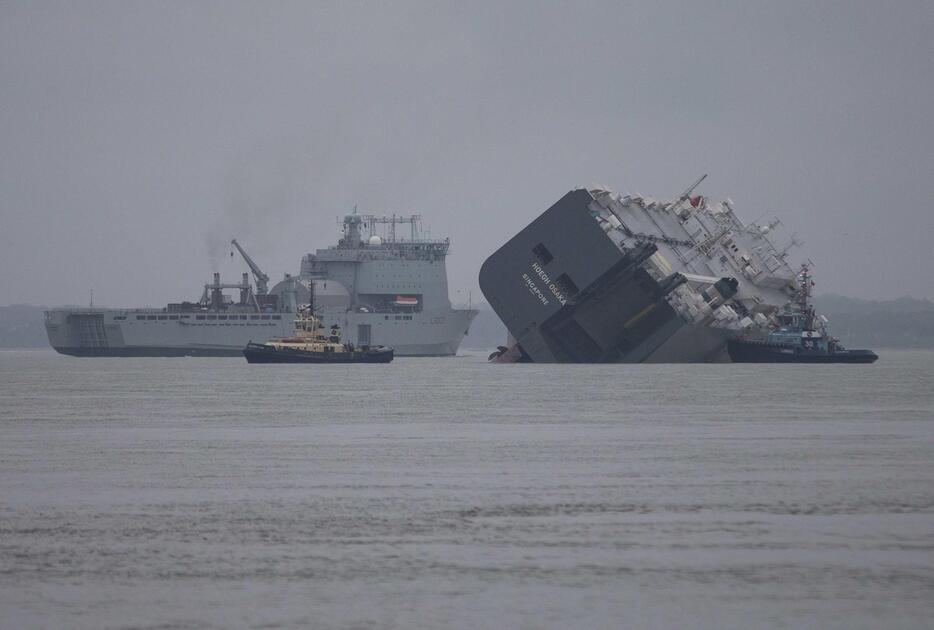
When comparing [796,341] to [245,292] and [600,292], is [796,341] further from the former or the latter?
[245,292]

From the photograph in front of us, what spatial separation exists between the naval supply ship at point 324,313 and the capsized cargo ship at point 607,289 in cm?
3490

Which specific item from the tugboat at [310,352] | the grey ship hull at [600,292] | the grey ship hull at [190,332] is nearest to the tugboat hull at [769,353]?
the grey ship hull at [600,292]

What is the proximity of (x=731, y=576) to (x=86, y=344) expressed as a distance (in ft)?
282

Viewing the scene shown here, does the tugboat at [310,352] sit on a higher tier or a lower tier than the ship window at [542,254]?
lower

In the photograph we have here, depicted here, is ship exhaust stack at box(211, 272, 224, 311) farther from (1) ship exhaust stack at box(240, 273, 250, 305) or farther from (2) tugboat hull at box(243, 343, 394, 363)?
(2) tugboat hull at box(243, 343, 394, 363)

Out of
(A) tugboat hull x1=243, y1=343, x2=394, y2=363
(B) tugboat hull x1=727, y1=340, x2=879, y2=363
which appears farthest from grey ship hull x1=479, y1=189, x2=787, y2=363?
(A) tugboat hull x1=243, y1=343, x2=394, y2=363

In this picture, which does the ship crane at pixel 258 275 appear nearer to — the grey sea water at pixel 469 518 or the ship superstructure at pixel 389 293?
the ship superstructure at pixel 389 293

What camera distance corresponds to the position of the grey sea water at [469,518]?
13.2m

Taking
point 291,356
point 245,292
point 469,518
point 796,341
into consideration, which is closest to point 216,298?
point 245,292

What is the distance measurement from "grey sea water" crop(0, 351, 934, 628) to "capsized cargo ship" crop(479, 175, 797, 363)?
61.3 feet

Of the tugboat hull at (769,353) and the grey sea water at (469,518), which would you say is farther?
the tugboat hull at (769,353)

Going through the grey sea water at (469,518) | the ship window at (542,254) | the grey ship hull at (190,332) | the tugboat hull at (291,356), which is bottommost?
the grey sea water at (469,518)

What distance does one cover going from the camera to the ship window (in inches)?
2226

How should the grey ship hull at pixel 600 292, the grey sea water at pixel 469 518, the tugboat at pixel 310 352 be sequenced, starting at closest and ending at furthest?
the grey sea water at pixel 469 518 < the grey ship hull at pixel 600 292 < the tugboat at pixel 310 352
